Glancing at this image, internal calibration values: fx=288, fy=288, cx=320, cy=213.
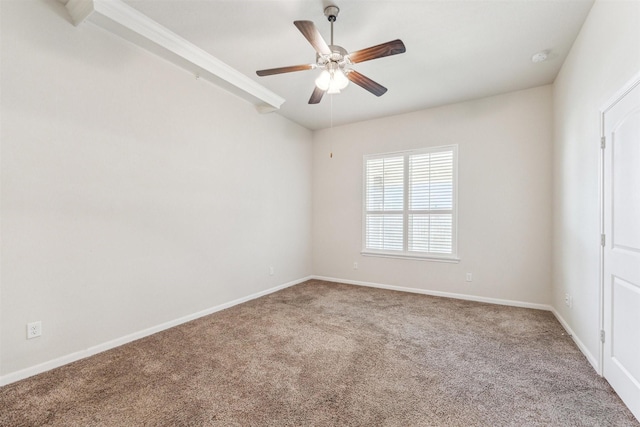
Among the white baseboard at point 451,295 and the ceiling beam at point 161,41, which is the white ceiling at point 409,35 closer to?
the ceiling beam at point 161,41

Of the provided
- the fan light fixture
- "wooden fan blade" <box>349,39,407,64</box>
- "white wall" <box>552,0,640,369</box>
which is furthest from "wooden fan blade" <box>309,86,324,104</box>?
"white wall" <box>552,0,640,369</box>

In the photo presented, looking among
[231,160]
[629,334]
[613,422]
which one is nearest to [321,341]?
[613,422]

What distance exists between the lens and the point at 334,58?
2.37 m

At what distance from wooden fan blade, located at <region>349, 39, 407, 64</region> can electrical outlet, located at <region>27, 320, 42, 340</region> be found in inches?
125

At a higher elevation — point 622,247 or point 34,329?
point 622,247

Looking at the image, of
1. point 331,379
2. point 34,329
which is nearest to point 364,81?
point 331,379

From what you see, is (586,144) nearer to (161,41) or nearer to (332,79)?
(332,79)

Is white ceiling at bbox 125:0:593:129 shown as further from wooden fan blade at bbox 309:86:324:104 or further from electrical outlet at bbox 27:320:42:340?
electrical outlet at bbox 27:320:42:340

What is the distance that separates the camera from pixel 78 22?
2.37 m

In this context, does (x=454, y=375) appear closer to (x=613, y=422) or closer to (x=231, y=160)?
(x=613, y=422)

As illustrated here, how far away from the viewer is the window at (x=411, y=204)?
440 cm

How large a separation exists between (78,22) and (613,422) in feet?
15.4

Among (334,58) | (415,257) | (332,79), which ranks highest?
(334,58)

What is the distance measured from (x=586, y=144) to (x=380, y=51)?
2055 millimetres
